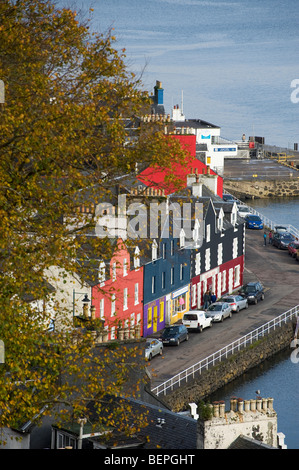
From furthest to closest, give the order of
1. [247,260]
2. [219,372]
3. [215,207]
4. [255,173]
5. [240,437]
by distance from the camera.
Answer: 1. [255,173]
2. [247,260]
3. [215,207]
4. [219,372]
5. [240,437]

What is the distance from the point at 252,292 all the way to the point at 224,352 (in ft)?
38.5

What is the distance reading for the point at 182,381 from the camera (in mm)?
56031

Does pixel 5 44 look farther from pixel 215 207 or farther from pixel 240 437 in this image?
pixel 215 207

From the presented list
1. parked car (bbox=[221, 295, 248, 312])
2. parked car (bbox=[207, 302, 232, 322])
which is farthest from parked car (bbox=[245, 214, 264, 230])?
parked car (bbox=[207, 302, 232, 322])

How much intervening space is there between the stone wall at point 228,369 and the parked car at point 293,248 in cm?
1958

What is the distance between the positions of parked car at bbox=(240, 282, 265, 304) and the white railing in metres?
2.64

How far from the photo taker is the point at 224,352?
6131 centimetres

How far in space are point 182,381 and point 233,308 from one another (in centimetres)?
1399

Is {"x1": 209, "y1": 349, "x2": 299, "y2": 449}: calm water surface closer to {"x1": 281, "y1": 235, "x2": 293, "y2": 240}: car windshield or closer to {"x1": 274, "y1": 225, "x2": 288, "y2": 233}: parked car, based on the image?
{"x1": 281, "y1": 235, "x2": 293, "y2": 240}: car windshield

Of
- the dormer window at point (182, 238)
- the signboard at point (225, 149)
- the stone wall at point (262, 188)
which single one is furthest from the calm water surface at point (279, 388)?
the signboard at point (225, 149)

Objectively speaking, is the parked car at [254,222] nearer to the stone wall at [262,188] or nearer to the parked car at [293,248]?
the parked car at [293,248]

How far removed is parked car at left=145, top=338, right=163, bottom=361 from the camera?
56750 mm

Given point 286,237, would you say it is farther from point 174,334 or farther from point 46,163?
point 46,163
